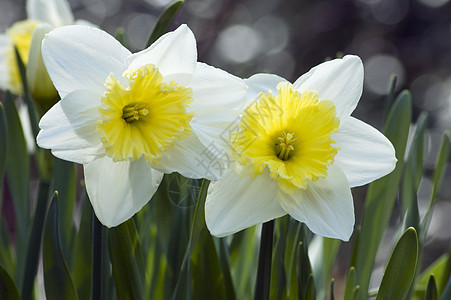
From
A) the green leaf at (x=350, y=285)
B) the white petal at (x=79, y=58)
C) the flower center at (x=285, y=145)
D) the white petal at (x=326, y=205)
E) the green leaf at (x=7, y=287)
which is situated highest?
the white petal at (x=79, y=58)

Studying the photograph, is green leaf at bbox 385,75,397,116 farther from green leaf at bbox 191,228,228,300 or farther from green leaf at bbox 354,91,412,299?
green leaf at bbox 191,228,228,300

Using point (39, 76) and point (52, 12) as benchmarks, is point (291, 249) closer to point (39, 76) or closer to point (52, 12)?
point (39, 76)

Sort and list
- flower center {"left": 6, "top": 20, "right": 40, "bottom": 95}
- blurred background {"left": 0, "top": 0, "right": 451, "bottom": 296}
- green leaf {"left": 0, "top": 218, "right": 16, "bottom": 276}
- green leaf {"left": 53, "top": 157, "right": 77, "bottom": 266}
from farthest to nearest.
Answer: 1. blurred background {"left": 0, "top": 0, "right": 451, "bottom": 296}
2. flower center {"left": 6, "top": 20, "right": 40, "bottom": 95}
3. green leaf {"left": 0, "top": 218, "right": 16, "bottom": 276}
4. green leaf {"left": 53, "top": 157, "right": 77, "bottom": 266}

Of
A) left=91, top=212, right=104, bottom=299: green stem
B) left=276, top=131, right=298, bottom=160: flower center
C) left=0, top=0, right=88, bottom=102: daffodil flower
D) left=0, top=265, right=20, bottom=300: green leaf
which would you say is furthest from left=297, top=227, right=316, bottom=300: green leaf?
left=0, top=0, right=88, bottom=102: daffodil flower

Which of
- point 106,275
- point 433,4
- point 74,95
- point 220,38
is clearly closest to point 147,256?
point 106,275

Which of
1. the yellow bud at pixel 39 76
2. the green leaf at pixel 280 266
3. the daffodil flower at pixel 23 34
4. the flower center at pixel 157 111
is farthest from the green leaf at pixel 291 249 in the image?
the daffodil flower at pixel 23 34

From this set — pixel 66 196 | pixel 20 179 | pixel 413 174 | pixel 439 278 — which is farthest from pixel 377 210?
pixel 20 179

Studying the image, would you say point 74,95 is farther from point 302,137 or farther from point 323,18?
point 323,18

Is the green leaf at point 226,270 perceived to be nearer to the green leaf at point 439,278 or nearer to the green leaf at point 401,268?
the green leaf at point 401,268
